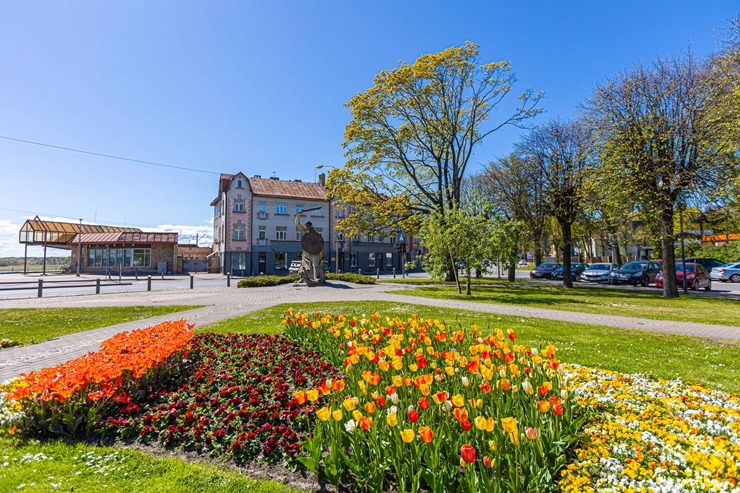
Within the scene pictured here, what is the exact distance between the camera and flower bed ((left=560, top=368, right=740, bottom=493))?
2.63 m

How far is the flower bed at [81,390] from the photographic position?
3930 mm

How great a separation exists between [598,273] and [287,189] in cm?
3735

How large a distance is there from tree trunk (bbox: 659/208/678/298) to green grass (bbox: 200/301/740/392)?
39.4 ft

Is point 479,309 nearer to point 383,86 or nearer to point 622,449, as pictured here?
point 622,449

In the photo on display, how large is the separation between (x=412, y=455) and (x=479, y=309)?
11672 mm

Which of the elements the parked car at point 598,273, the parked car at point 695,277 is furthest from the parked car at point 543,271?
the parked car at point 695,277

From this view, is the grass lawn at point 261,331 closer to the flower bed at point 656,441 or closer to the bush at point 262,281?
the flower bed at point 656,441

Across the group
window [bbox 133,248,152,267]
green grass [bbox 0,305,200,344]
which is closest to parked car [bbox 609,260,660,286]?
green grass [bbox 0,305,200,344]

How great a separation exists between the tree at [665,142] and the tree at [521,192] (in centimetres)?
598

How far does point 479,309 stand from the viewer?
13.9m

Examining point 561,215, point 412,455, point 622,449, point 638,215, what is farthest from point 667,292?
point 412,455

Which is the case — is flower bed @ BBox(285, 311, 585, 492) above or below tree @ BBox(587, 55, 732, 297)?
below

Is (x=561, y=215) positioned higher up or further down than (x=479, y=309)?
higher up

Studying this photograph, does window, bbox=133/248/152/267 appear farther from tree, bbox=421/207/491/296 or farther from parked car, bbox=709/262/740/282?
parked car, bbox=709/262/740/282
